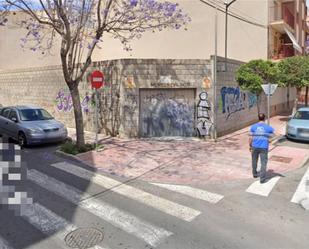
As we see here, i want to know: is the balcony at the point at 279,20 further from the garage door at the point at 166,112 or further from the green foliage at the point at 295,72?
the garage door at the point at 166,112

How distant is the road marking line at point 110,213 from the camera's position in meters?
4.77

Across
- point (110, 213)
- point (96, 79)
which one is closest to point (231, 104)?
point (96, 79)

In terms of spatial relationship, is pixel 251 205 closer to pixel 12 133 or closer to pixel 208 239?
pixel 208 239

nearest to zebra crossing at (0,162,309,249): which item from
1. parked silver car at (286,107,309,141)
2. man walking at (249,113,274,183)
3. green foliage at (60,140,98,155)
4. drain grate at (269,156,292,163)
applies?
man walking at (249,113,274,183)

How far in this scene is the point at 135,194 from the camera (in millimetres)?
6668

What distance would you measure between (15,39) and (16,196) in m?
25.5

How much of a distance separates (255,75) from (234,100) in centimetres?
245

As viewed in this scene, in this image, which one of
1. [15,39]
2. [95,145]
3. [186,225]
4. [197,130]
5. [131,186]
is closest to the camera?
[186,225]

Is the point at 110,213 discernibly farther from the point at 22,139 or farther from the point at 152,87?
the point at 152,87

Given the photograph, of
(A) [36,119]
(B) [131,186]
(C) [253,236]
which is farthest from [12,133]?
(C) [253,236]

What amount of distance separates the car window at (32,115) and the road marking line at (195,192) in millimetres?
7142

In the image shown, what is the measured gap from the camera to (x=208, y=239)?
182 inches

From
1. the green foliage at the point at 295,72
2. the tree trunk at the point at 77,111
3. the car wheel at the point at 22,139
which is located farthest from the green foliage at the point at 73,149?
the green foliage at the point at 295,72

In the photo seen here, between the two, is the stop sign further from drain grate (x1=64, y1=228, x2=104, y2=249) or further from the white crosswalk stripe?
drain grate (x1=64, y1=228, x2=104, y2=249)
